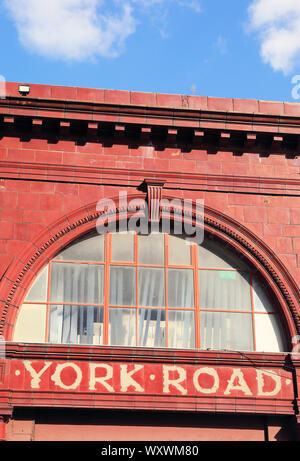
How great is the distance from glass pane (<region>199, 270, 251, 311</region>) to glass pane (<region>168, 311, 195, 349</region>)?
1.65 feet

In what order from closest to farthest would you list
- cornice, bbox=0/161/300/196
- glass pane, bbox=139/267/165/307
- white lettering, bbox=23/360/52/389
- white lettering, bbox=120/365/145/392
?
white lettering, bbox=23/360/52/389 → white lettering, bbox=120/365/145/392 → glass pane, bbox=139/267/165/307 → cornice, bbox=0/161/300/196

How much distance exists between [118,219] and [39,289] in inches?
103

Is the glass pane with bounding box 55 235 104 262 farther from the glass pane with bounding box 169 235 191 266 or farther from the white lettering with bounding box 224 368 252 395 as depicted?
the white lettering with bounding box 224 368 252 395

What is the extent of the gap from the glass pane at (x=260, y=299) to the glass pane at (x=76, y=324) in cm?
390

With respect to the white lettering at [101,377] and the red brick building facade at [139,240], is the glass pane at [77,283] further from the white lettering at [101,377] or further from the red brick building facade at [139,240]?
the white lettering at [101,377]

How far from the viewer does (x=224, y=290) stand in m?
18.3

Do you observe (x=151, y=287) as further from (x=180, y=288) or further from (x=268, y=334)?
(x=268, y=334)

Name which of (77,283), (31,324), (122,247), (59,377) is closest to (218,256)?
(122,247)

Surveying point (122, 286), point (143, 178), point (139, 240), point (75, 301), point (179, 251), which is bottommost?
point (75, 301)

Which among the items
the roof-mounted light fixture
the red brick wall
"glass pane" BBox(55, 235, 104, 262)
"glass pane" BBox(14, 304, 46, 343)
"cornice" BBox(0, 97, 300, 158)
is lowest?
"glass pane" BBox(14, 304, 46, 343)

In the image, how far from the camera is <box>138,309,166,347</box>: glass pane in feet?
57.5

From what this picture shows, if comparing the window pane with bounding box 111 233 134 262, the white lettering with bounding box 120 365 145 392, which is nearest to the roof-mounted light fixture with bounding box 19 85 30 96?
the window pane with bounding box 111 233 134 262
